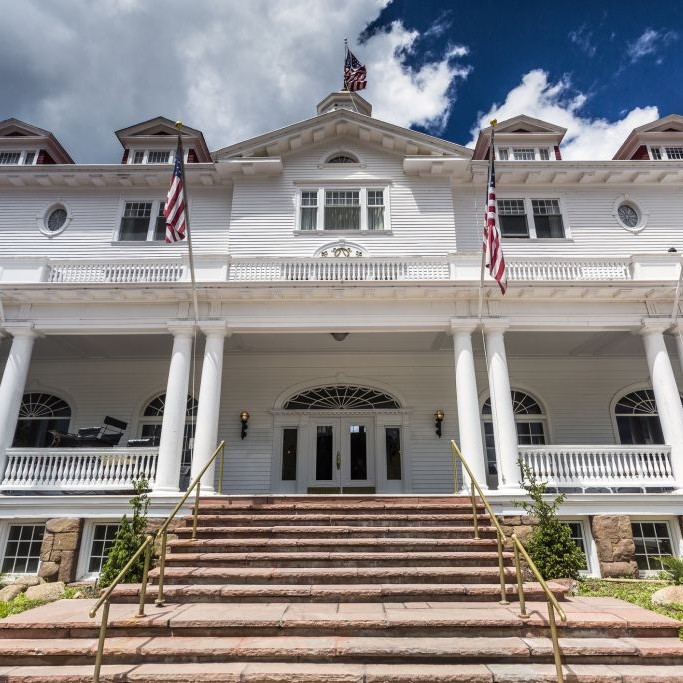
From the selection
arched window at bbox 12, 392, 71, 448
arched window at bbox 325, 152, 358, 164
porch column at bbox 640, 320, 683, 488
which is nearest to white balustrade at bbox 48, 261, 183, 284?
arched window at bbox 12, 392, 71, 448

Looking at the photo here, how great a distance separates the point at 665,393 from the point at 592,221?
586 cm

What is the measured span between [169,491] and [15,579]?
123 inches

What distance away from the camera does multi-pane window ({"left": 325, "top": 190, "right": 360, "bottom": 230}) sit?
13594mm

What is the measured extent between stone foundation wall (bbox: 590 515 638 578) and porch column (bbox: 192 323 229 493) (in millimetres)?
7308

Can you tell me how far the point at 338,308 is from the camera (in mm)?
10734

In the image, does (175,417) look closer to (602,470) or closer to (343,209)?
(343,209)

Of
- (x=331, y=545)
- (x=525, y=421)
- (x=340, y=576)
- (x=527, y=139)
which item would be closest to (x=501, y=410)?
(x=525, y=421)

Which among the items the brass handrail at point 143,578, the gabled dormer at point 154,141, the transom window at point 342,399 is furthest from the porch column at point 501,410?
the gabled dormer at point 154,141

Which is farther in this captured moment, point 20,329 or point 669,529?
point 20,329

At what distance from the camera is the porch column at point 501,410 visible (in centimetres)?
939

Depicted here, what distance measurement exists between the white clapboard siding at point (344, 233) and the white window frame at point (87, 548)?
7.25 metres

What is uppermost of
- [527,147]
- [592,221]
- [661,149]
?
[527,147]

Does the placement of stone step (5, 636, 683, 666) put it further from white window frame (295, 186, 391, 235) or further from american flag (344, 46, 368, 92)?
american flag (344, 46, 368, 92)

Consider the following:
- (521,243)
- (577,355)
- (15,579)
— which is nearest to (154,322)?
(15,579)
